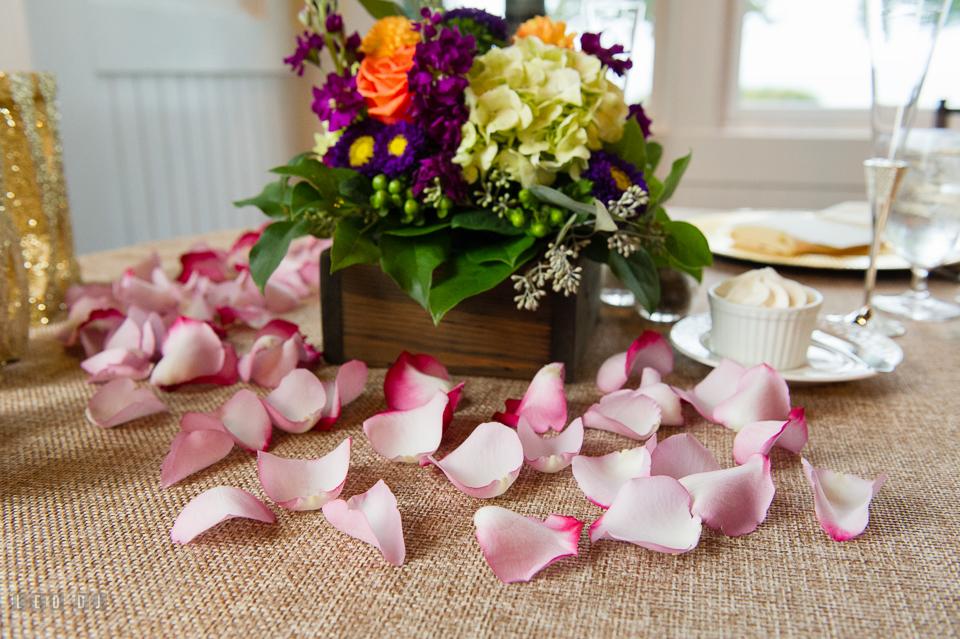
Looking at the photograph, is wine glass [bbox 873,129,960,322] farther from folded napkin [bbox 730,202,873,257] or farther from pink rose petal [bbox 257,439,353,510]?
pink rose petal [bbox 257,439,353,510]

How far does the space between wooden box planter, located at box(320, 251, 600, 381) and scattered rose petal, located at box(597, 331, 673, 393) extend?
33mm

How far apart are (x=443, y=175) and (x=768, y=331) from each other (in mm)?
303

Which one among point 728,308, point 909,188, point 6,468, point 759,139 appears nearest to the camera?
point 6,468

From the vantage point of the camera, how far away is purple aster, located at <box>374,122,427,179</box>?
565 millimetres

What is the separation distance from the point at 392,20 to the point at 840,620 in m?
0.56

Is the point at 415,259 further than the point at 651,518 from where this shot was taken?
Yes

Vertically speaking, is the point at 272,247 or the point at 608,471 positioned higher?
the point at 272,247

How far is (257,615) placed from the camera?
12.4 inches

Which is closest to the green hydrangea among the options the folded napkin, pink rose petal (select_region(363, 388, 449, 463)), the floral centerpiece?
the floral centerpiece

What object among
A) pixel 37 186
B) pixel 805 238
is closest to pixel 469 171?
pixel 37 186

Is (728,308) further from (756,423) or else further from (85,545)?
(85,545)

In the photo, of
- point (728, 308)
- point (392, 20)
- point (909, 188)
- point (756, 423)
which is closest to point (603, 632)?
point (756, 423)

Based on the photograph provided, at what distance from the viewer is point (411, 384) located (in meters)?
0.55

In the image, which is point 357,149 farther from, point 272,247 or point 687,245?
point 687,245
